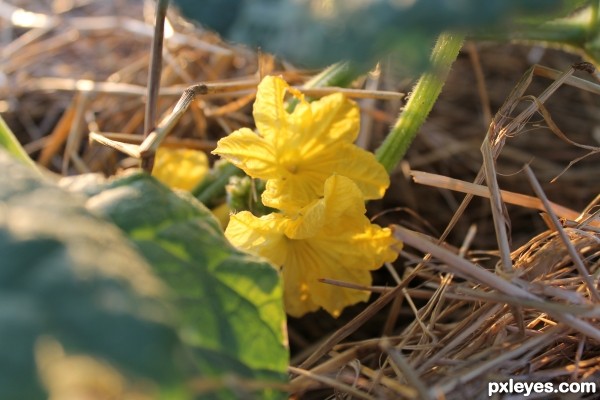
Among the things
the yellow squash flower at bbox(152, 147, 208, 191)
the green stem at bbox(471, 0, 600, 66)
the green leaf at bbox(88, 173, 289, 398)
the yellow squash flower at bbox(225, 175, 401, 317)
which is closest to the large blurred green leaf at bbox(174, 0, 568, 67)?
the green leaf at bbox(88, 173, 289, 398)

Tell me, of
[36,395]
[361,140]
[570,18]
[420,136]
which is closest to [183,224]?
[36,395]

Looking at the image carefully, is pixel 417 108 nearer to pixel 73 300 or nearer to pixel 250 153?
pixel 250 153

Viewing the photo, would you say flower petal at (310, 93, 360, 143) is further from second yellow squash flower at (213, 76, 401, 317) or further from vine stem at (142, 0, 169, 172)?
vine stem at (142, 0, 169, 172)

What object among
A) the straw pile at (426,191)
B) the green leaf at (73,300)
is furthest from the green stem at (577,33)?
the green leaf at (73,300)

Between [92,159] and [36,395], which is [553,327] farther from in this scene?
[92,159]

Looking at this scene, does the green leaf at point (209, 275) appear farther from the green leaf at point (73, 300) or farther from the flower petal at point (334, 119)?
the flower petal at point (334, 119)
